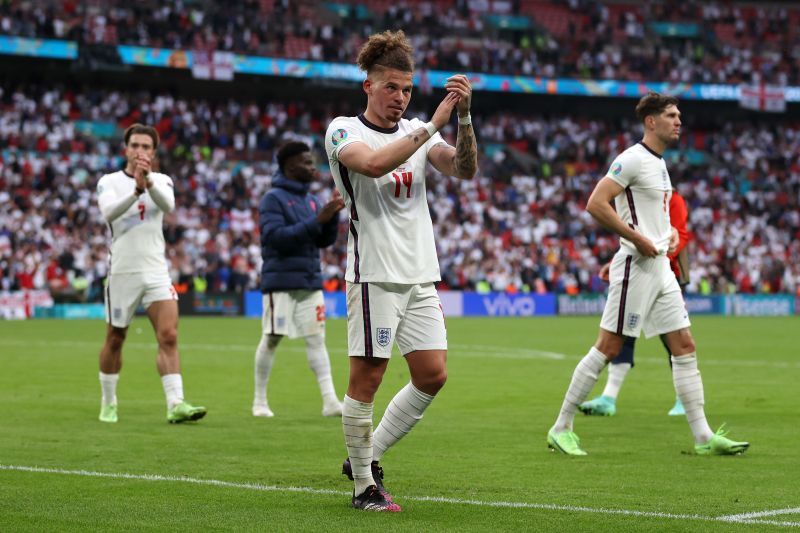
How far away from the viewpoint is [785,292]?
44750 millimetres

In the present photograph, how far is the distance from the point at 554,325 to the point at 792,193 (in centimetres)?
2431

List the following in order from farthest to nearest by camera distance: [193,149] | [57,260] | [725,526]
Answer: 1. [193,149]
2. [57,260]
3. [725,526]

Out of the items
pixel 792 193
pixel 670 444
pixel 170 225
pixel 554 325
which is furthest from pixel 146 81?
pixel 670 444

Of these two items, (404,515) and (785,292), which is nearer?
(404,515)

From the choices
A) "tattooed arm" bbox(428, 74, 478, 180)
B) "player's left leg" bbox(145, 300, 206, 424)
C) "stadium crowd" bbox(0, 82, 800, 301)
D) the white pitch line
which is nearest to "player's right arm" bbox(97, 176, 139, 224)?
"player's left leg" bbox(145, 300, 206, 424)

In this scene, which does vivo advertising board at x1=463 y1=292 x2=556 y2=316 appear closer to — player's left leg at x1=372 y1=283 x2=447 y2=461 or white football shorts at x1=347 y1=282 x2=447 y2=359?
player's left leg at x1=372 y1=283 x2=447 y2=461

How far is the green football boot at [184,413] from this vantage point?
10492 mm

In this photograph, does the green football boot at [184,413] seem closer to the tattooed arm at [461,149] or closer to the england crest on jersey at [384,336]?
the england crest on jersey at [384,336]

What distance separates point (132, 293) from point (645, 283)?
4.52 metres

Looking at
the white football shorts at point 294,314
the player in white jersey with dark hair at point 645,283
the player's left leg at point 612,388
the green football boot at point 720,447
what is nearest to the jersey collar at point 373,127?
the player in white jersey with dark hair at point 645,283

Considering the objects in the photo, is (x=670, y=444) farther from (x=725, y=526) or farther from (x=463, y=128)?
(x=463, y=128)

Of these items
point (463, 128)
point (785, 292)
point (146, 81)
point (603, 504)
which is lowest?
point (785, 292)

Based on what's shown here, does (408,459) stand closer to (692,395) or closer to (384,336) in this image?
(692,395)

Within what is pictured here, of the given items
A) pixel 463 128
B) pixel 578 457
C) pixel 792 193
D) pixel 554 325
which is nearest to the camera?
pixel 463 128
